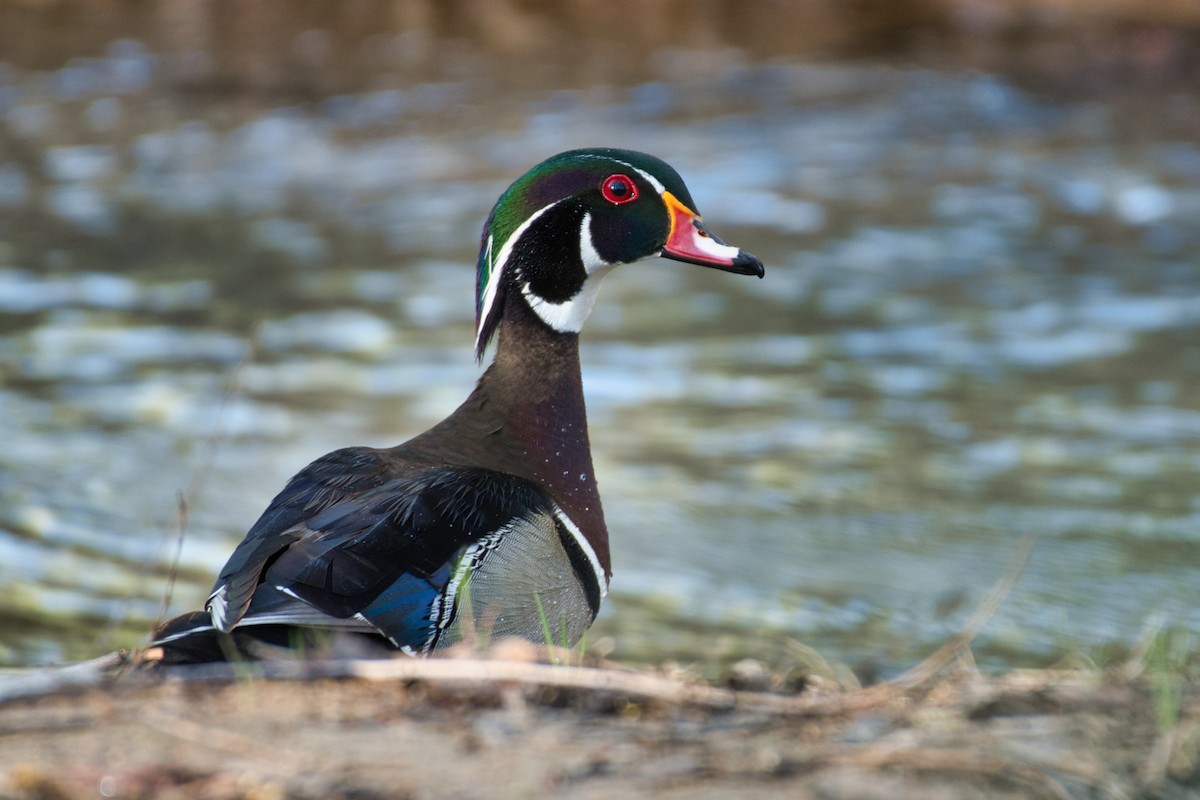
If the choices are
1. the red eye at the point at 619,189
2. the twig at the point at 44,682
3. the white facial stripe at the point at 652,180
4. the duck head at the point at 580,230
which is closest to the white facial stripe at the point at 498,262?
the duck head at the point at 580,230

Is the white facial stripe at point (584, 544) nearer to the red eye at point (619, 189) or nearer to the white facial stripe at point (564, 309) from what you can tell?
the white facial stripe at point (564, 309)

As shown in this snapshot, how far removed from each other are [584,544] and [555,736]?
61.7 inches

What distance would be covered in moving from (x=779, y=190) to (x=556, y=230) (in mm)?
9412

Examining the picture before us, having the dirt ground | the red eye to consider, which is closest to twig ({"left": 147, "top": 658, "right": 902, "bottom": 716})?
the dirt ground

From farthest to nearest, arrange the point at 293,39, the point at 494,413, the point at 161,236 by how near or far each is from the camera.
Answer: the point at 293,39 → the point at 161,236 → the point at 494,413

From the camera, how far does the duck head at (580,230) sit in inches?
186

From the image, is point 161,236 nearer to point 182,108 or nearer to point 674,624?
point 182,108

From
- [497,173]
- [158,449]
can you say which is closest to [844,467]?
[158,449]

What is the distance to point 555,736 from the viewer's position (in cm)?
290

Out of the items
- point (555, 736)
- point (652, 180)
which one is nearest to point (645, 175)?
point (652, 180)

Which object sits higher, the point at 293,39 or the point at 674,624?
the point at 293,39

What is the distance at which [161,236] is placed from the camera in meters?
12.7

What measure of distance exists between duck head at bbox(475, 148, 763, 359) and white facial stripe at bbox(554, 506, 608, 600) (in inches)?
24.5

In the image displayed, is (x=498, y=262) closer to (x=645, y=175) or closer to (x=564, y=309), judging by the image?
(x=564, y=309)
